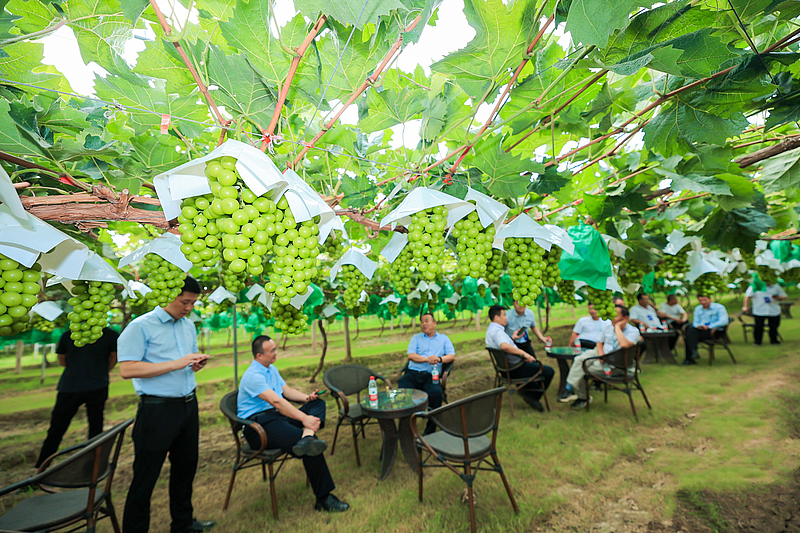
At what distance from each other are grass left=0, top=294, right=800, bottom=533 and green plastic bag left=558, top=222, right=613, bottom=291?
2.06 meters

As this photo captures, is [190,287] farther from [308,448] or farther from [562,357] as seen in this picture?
[562,357]

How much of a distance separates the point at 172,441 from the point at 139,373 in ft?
1.89

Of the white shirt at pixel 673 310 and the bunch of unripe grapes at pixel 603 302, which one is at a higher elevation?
the bunch of unripe grapes at pixel 603 302

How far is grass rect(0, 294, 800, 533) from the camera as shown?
2.89 meters

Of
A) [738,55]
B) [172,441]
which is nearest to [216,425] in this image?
[172,441]

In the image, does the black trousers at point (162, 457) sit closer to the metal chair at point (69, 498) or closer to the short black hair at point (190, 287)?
the metal chair at point (69, 498)

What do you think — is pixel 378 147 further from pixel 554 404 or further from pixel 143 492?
pixel 554 404

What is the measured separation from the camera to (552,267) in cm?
228

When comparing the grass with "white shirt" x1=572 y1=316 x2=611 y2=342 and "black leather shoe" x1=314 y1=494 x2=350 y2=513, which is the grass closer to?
"black leather shoe" x1=314 y1=494 x2=350 y2=513

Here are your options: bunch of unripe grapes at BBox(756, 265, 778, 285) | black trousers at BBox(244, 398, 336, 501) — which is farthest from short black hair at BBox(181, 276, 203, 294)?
bunch of unripe grapes at BBox(756, 265, 778, 285)

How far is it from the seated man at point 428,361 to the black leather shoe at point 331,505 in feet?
5.07

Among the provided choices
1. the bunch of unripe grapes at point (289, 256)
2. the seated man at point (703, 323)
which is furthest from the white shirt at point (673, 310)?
the bunch of unripe grapes at point (289, 256)

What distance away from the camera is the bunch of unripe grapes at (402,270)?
2.31 meters

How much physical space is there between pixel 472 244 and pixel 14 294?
64.3 inches
